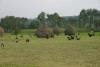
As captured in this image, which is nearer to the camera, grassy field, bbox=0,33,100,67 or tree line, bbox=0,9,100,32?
grassy field, bbox=0,33,100,67

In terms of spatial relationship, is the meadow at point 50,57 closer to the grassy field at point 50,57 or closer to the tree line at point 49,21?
the grassy field at point 50,57

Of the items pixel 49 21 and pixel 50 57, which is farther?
pixel 49 21

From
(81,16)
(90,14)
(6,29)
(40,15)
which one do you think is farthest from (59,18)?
(6,29)

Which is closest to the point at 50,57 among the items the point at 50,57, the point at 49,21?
the point at 50,57

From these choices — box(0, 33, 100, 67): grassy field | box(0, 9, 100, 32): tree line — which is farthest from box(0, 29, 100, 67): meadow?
box(0, 9, 100, 32): tree line

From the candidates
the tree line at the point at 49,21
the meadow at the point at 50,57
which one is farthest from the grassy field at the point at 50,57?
the tree line at the point at 49,21

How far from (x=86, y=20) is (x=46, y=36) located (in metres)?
73.8

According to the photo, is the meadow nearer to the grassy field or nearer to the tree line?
the grassy field

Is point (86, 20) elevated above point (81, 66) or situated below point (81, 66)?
above

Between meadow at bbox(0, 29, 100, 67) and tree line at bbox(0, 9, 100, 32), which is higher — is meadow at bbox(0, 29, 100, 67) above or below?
below

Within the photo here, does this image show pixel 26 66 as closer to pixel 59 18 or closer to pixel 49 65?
pixel 49 65

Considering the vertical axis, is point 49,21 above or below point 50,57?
above

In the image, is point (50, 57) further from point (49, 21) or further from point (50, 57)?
point (49, 21)

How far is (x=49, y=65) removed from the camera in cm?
702
